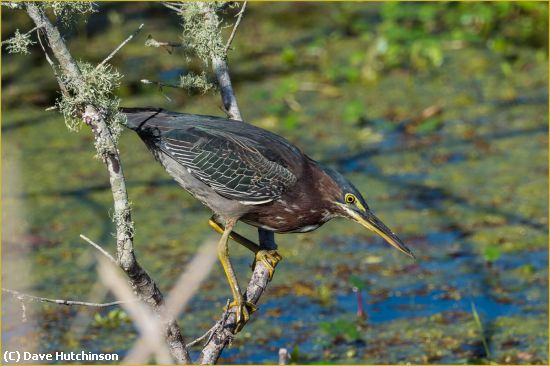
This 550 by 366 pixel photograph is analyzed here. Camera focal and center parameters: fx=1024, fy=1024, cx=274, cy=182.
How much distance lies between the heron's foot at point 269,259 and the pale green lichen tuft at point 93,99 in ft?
3.25

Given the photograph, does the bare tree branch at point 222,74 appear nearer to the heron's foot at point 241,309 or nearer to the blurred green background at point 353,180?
the blurred green background at point 353,180

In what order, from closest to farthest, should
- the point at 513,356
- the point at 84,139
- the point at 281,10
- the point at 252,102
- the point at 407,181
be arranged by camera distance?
the point at 513,356
the point at 407,181
the point at 84,139
the point at 252,102
the point at 281,10

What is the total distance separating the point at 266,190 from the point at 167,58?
5.79 metres

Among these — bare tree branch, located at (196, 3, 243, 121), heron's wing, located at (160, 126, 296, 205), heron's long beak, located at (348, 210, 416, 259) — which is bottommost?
heron's long beak, located at (348, 210, 416, 259)

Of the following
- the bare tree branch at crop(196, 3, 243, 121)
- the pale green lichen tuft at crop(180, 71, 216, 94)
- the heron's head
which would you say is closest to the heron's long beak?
the heron's head

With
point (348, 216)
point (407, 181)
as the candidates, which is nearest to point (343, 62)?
point (407, 181)

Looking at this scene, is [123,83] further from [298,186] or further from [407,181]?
[298,186]

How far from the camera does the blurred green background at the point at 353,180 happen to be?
5555mm

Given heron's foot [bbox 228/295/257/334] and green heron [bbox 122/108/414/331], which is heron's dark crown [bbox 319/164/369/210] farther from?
heron's foot [bbox 228/295/257/334]

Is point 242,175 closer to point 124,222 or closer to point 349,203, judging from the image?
point 349,203

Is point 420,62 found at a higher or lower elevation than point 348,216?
lower

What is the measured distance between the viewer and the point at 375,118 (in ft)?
27.4

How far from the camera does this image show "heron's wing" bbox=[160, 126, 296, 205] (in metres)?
4.00

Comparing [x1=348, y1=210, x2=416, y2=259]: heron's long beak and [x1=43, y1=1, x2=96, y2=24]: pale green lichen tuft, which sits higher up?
[x1=43, y1=1, x2=96, y2=24]: pale green lichen tuft
